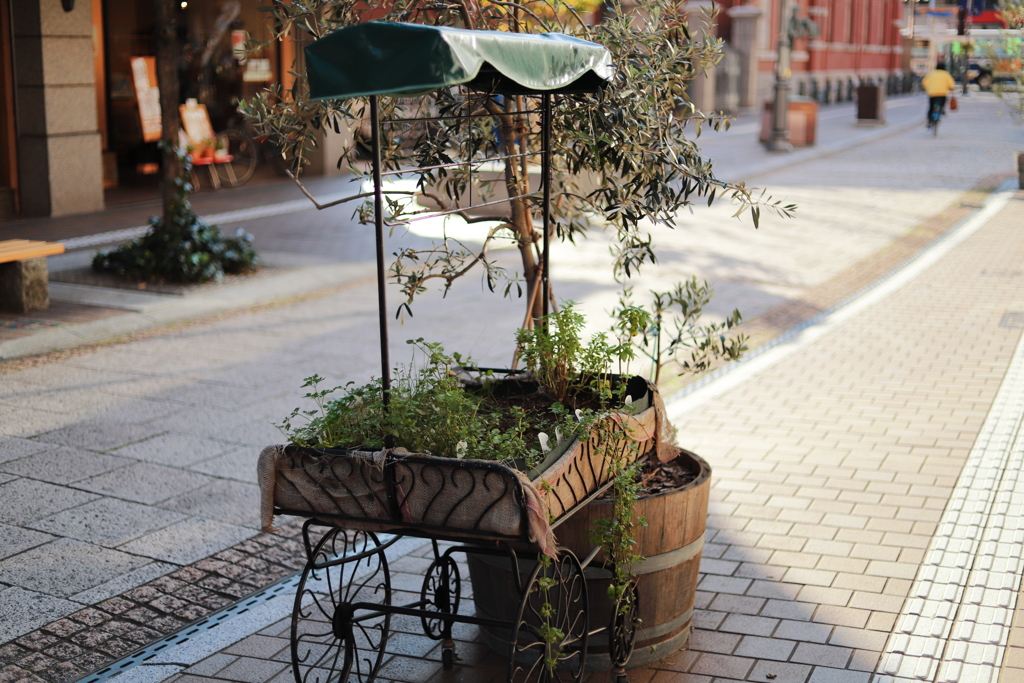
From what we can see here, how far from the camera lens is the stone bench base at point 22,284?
8852 mm

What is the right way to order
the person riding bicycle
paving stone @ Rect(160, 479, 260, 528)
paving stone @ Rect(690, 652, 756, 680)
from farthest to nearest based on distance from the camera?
the person riding bicycle, paving stone @ Rect(160, 479, 260, 528), paving stone @ Rect(690, 652, 756, 680)

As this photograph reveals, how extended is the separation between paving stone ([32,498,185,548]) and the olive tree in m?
1.77

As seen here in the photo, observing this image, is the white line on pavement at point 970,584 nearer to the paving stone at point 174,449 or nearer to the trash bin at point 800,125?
the paving stone at point 174,449

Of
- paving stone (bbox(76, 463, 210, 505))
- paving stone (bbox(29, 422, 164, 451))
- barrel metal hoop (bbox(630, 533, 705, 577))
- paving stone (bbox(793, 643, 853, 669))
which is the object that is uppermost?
barrel metal hoop (bbox(630, 533, 705, 577))

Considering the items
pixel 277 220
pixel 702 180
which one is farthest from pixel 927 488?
pixel 277 220

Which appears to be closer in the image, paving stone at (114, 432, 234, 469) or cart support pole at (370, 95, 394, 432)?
cart support pole at (370, 95, 394, 432)

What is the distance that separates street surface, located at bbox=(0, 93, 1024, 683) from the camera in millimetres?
3980

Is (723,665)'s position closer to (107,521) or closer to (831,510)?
(831,510)

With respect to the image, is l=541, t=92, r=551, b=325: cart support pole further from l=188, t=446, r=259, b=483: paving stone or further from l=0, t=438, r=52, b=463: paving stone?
l=0, t=438, r=52, b=463: paving stone

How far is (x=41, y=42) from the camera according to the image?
44.0ft

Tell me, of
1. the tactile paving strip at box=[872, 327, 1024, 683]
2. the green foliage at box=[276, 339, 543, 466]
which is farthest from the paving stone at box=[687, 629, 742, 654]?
the green foliage at box=[276, 339, 543, 466]

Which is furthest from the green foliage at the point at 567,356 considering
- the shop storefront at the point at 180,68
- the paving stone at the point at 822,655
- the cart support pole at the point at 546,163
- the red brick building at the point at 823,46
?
the red brick building at the point at 823,46

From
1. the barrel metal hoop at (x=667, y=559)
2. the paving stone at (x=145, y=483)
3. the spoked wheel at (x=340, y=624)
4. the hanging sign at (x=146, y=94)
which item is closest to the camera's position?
the spoked wheel at (x=340, y=624)

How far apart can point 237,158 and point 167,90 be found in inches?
341
